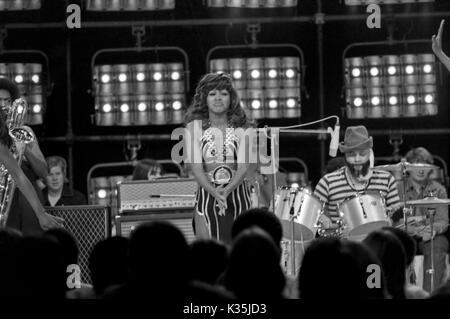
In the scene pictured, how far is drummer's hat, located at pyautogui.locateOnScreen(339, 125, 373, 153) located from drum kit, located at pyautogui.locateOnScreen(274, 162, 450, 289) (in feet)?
1.50

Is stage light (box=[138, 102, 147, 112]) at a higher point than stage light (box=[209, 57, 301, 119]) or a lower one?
lower

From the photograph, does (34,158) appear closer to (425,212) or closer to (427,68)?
(425,212)

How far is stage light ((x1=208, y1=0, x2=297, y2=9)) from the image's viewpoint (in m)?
13.9

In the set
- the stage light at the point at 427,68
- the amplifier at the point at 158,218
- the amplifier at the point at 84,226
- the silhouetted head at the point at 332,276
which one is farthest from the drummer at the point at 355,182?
the silhouetted head at the point at 332,276

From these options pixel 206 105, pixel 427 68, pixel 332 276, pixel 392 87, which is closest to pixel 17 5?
pixel 392 87

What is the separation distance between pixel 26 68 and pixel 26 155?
4.80 metres

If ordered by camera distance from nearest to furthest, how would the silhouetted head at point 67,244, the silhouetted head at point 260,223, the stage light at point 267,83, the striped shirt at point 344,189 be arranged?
the silhouetted head at point 67,244 < the silhouetted head at point 260,223 < the striped shirt at point 344,189 < the stage light at point 267,83

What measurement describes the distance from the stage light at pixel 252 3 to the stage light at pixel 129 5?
0.51 meters

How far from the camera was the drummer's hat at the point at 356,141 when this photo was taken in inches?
434

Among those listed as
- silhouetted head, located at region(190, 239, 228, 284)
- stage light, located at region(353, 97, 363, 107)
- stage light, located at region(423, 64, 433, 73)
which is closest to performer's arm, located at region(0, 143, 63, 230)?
silhouetted head, located at region(190, 239, 228, 284)

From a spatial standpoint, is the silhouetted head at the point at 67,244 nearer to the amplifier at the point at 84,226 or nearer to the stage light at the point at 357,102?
the amplifier at the point at 84,226

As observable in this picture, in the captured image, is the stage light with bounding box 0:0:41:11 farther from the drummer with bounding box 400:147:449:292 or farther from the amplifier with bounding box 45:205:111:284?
the amplifier with bounding box 45:205:111:284

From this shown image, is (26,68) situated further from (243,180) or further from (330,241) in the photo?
(330,241)

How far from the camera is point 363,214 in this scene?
10453 millimetres
